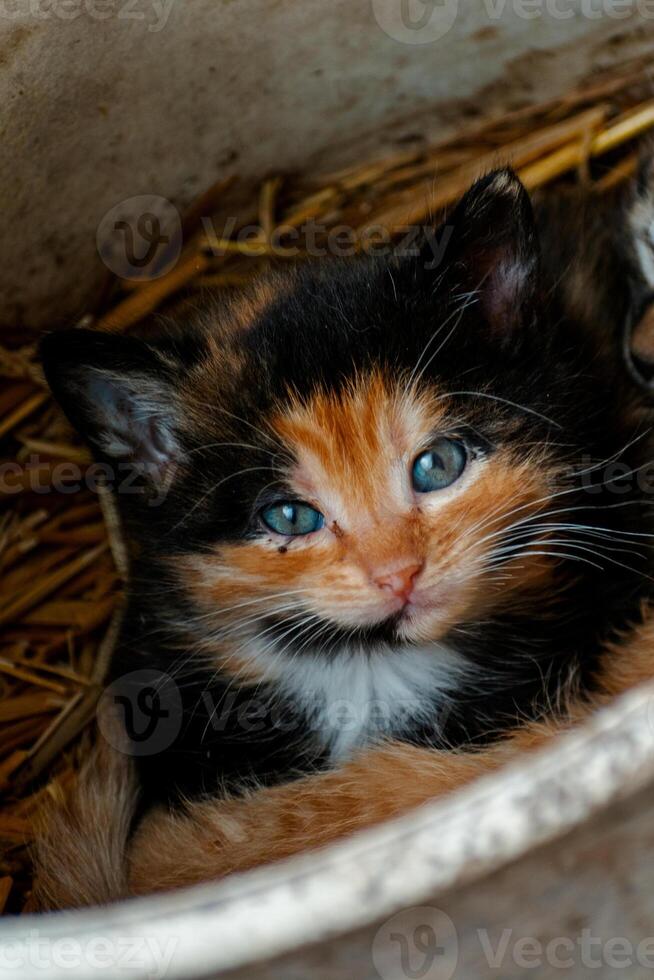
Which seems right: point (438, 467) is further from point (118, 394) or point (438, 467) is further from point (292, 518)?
point (118, 394)

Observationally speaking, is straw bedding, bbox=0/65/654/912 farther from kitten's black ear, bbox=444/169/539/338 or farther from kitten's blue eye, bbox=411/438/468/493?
kitten's blue eye, bbox=411/438/468/493

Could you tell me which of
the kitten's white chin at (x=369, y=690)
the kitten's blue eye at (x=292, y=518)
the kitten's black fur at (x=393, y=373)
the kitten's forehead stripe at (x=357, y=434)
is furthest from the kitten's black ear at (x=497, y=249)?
the kitten's white chin at (x=369, y=690)

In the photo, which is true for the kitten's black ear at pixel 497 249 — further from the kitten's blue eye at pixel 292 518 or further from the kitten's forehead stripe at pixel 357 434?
the kitten's blue eye at pixel 292 518

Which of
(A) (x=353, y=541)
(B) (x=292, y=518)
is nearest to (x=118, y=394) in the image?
(B) (x=292, y=518)

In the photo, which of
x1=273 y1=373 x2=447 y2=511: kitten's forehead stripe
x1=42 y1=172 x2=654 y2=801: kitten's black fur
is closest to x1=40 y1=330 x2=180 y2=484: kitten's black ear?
x1=42 y1=172 x2=654 y2=801: kitten's black fur

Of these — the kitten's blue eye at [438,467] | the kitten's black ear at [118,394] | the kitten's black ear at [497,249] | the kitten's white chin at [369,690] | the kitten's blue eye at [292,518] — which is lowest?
the kitten's white chin at [369,690]

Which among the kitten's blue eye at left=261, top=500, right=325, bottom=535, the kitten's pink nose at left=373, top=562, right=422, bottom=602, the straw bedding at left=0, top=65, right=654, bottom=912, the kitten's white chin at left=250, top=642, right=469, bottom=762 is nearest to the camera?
the kitten's pink nose at left=373, top=562, right=422, bottom=602
